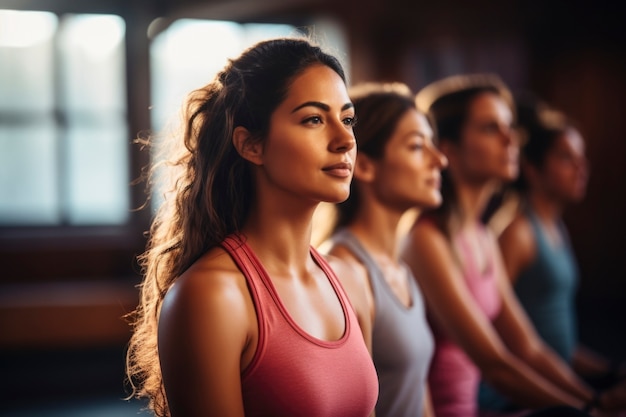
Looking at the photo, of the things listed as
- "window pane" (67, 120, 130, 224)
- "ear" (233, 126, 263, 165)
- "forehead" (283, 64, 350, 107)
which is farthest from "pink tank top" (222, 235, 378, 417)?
"window pane" (67, 120, 130, 224)

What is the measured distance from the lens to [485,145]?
2094 mm

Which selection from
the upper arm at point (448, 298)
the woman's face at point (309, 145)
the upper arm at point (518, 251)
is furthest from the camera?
the upper arm at point (518, 251)

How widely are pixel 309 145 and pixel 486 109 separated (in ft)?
3.76

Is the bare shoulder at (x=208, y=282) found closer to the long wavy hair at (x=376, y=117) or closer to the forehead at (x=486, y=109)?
the long wavy hair at (x=376, y=117)

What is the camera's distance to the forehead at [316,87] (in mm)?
1108

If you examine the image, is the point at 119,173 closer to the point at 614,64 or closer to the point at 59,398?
the point at 59,398

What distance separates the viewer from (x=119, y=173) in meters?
5.31

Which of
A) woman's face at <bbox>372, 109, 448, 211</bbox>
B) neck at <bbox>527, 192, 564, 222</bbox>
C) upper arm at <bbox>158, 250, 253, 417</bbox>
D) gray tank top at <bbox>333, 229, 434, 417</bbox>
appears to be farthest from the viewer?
neck at <bbox>527, 192, 564, 222</bbox>

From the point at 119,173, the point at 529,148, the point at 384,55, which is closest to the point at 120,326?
the point at 119,173

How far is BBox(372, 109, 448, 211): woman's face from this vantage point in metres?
1.61

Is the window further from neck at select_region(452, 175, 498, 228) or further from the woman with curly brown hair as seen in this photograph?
the woman with curly brown hair

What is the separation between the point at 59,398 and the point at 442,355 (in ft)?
9.97

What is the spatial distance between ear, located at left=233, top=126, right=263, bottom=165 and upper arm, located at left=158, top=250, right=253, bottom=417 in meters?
0.22

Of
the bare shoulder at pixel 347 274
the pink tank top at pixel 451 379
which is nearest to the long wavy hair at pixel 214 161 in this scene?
the bare shoulder at pixel 347 274
